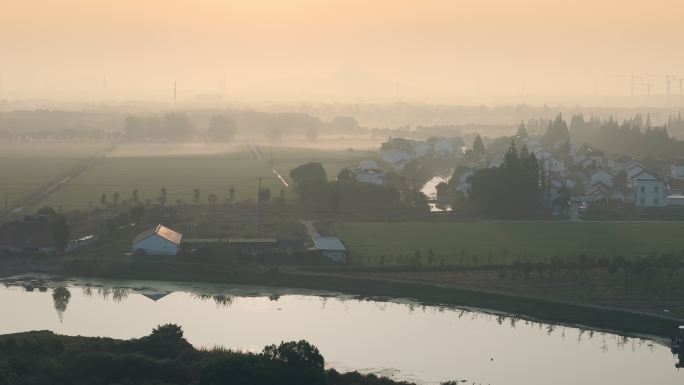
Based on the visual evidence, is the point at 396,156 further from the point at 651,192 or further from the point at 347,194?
the point at 651,192

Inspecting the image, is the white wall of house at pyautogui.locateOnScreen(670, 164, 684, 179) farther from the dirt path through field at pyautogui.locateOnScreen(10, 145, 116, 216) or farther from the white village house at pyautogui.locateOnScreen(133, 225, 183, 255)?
the white village house at pyautogui.locateOnScreen(133, 225, 183, 255)

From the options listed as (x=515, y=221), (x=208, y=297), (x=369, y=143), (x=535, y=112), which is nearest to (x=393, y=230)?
(x=515, y=221)

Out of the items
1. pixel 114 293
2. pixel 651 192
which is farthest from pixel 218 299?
pixel 651 192

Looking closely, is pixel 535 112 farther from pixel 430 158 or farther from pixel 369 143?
pixel 430 158

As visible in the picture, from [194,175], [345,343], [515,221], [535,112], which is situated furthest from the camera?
[535,112]

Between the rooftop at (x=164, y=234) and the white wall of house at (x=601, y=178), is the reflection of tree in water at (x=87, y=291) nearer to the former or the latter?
the rooftop at (x=164, y=234)
